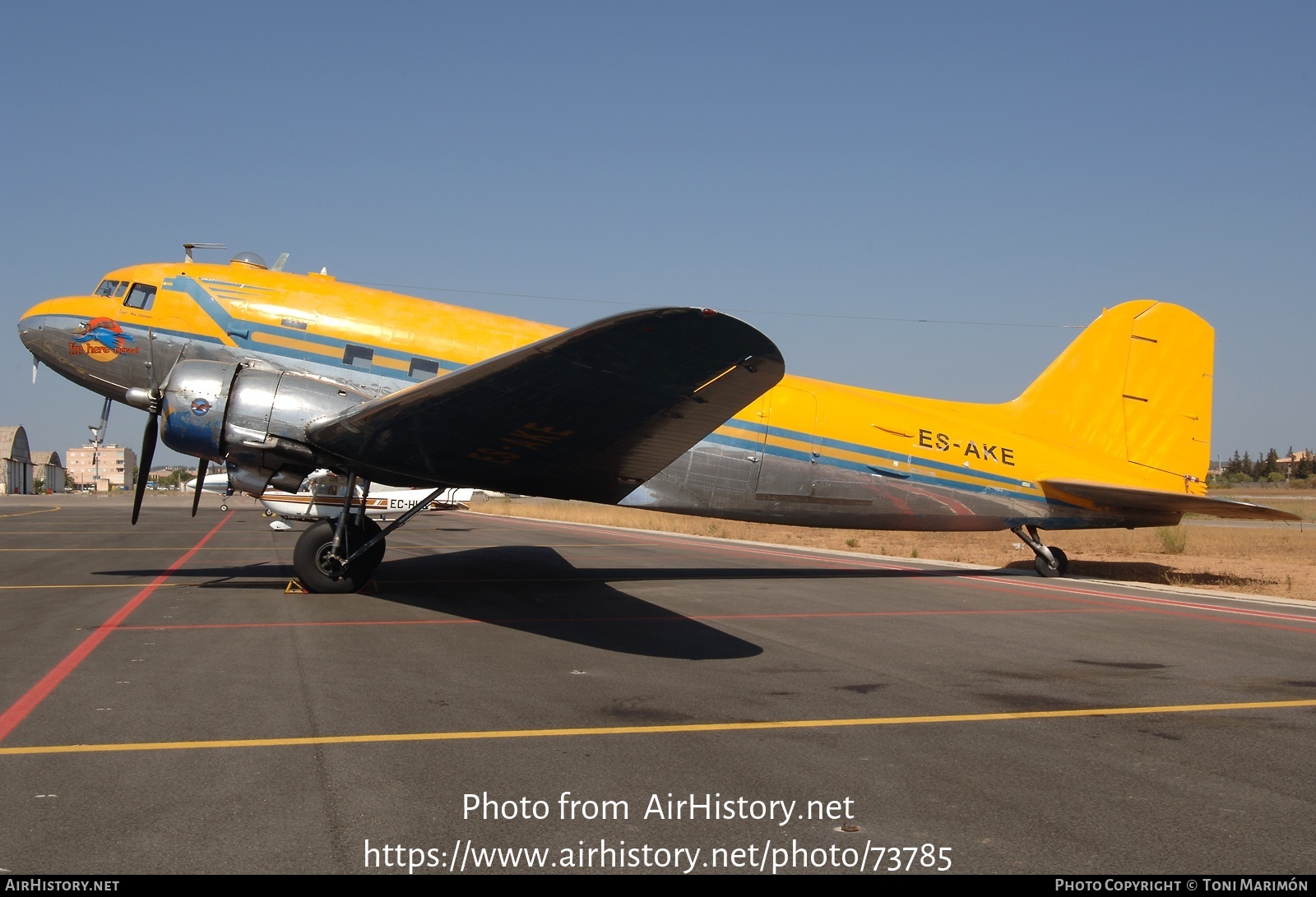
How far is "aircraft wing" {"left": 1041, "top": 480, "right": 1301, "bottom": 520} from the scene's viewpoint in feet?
49.3

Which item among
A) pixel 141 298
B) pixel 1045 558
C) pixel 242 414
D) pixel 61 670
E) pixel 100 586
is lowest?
pixel 100 586

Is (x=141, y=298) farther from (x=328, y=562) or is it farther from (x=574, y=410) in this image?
(x=574, y=410)

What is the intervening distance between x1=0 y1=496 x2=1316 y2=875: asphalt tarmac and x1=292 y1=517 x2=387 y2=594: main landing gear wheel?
0.85 ft

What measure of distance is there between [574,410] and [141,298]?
734 centimetres

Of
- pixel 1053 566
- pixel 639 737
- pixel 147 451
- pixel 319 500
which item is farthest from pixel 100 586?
pixel 1053 566

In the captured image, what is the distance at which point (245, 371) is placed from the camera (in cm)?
1085

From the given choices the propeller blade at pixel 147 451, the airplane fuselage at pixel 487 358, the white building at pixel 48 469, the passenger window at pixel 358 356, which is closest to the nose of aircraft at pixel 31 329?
the airplane fuselage at pixel 487 358

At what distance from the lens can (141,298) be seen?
12266mm

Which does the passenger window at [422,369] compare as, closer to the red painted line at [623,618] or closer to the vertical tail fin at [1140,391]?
the red painted line at [623,618]

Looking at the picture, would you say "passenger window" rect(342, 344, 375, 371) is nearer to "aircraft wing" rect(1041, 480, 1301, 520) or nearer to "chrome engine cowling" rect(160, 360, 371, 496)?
"chrome engine cowling" rect(160, 360, 371, 496)

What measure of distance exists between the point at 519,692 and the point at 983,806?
3.42 meters

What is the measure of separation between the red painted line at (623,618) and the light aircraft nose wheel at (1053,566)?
4.37 m

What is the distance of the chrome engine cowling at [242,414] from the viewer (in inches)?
416

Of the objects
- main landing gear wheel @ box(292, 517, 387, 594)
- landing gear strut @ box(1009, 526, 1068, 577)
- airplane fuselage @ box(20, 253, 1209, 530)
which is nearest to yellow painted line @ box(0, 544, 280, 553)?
airplane fuselage @ box(20, 253, 1209, 530)
